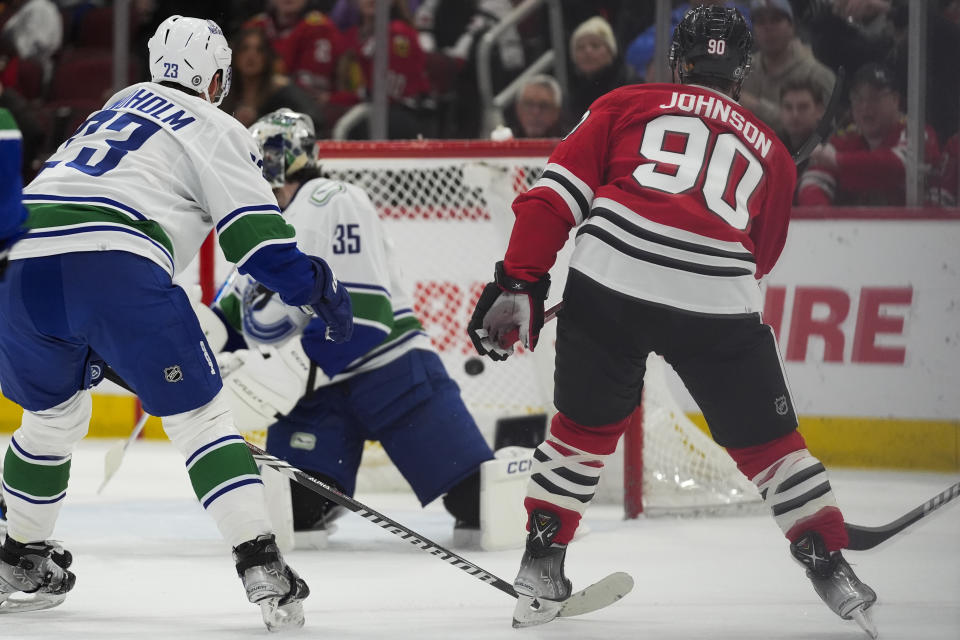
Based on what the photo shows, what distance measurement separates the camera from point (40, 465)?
278 cm

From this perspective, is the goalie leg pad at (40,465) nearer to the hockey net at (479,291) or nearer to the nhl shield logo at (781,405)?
the nhl shield logo at (781,405)

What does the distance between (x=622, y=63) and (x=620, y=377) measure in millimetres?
2634

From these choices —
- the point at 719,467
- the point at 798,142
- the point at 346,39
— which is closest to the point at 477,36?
the point at 346,39

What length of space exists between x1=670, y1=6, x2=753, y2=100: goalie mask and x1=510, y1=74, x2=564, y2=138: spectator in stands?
7.86ft

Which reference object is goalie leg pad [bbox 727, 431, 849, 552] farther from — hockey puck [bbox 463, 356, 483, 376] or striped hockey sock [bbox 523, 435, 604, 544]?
hockey puck [bbox 463, 356, 483, 376]

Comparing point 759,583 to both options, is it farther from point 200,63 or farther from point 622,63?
point 622,63

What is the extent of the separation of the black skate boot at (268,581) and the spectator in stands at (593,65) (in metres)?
2.88

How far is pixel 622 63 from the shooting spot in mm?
5121

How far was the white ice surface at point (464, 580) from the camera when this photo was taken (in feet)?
8.87

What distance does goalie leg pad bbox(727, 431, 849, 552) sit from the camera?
2648 millimetres

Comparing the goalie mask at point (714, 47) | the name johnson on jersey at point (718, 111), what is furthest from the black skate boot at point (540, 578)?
the goalie mask at point (714, 47)

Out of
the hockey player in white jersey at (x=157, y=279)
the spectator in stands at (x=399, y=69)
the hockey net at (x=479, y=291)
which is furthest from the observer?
the spectator in stands at (x=399, y=69)

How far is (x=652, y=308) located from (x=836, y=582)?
582 mm

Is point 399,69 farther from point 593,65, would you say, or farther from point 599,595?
point 599,595
